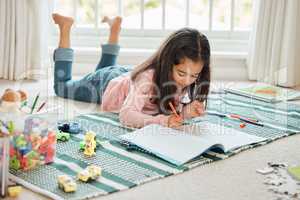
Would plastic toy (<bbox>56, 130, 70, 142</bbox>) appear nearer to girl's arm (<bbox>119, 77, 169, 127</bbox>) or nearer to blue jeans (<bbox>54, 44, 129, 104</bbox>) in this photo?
girl's arm (<bbox>119, 77, 169, 127</bbox>)

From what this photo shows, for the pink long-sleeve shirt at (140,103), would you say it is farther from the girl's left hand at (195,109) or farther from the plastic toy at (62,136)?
the plastic toy at (62,136)

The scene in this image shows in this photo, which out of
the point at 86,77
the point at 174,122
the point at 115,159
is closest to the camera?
Result: the point at 115,159

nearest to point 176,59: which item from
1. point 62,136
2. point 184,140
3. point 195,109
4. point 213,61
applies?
point 195,109

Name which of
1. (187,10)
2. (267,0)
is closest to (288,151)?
(267,0)

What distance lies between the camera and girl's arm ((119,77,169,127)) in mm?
1816

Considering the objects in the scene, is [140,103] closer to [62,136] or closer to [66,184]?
[62,136]

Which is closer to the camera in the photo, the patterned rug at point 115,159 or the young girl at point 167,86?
the patterned rug at point 115,159

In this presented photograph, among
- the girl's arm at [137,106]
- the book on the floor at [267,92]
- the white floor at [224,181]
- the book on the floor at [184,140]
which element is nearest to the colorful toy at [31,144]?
the white floor at [224,181]

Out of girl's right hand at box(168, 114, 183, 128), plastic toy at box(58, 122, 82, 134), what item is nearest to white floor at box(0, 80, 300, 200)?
girl's right hand at box(168, 114, 183, 128)

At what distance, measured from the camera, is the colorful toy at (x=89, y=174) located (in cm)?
136

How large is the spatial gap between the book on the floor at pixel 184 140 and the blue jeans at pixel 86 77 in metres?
0.55

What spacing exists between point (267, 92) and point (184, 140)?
898 millimetres

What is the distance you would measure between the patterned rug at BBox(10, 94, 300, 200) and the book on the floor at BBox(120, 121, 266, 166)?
0.8 inches

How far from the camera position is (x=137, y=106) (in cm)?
187
